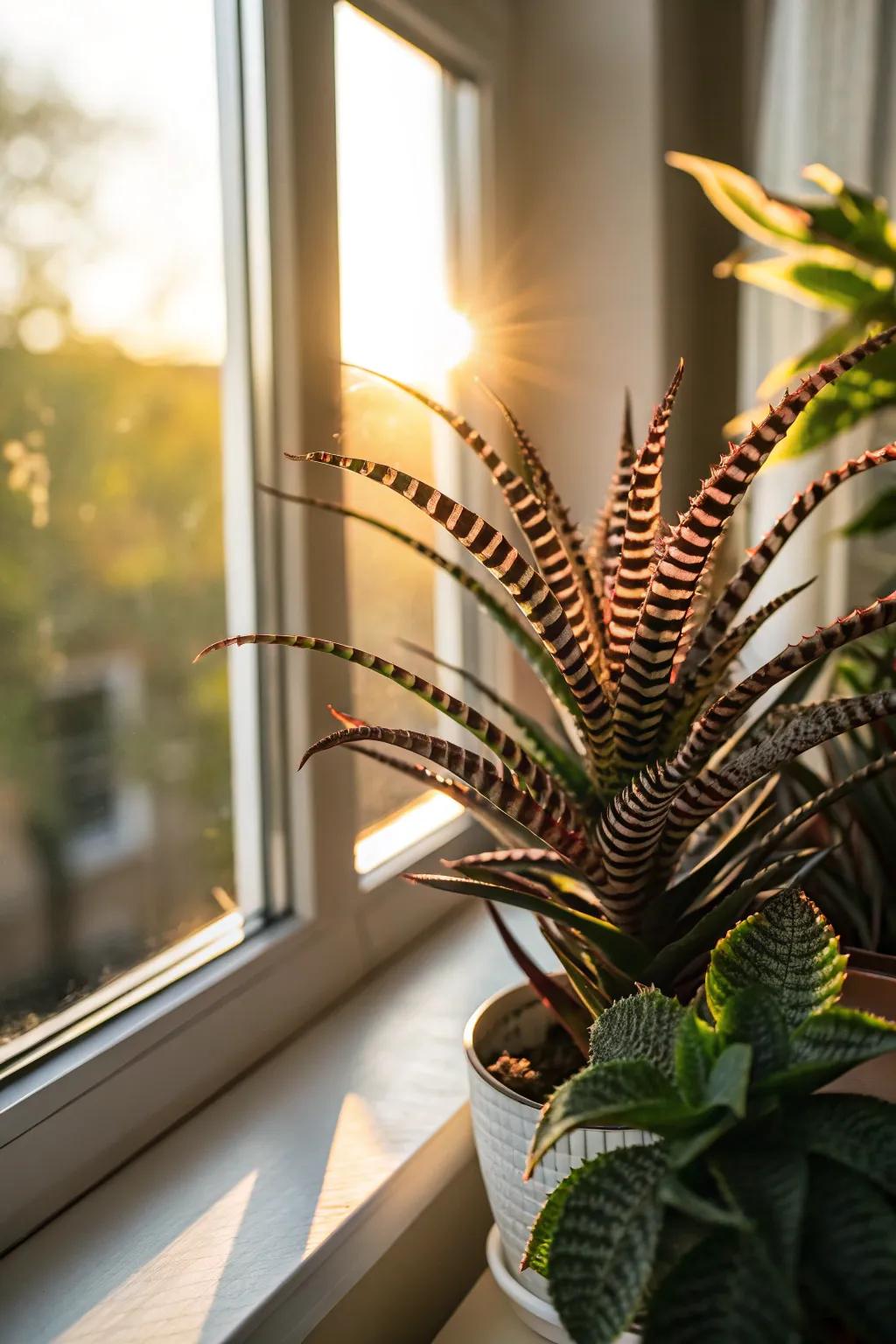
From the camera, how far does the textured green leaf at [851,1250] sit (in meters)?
0.44

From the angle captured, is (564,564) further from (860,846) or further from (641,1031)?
(860,846)

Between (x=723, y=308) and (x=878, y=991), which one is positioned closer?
(x=878, y=991)

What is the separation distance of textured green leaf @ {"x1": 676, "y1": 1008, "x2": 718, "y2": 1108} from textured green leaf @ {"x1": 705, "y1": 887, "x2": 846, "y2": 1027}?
0.11 ft

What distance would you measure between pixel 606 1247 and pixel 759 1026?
5.4 inches

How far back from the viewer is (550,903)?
0.70m

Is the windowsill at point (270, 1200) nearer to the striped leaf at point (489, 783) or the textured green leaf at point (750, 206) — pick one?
the striped leaf at point (489, 783)

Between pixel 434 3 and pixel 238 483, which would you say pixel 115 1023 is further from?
pixel 434 3

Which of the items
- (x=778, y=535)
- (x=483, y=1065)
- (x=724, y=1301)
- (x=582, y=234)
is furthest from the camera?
(x=582, y=234)

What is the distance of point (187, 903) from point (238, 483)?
16.6 inches

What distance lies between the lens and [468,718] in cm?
67

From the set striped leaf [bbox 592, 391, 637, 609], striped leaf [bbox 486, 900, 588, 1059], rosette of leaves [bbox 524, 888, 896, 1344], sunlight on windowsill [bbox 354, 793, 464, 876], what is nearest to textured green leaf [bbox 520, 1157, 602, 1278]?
rosette of leaves [bbox 524, 888, 896, 1344]

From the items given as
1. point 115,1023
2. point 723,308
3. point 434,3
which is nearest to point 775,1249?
point 115,1023

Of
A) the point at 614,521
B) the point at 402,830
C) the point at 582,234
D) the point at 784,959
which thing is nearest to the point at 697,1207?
the point at 784,959

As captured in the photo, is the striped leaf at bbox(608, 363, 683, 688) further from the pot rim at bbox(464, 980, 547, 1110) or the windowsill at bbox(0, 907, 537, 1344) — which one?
the windowsill at bbox(0, 907, 537, 1344)
